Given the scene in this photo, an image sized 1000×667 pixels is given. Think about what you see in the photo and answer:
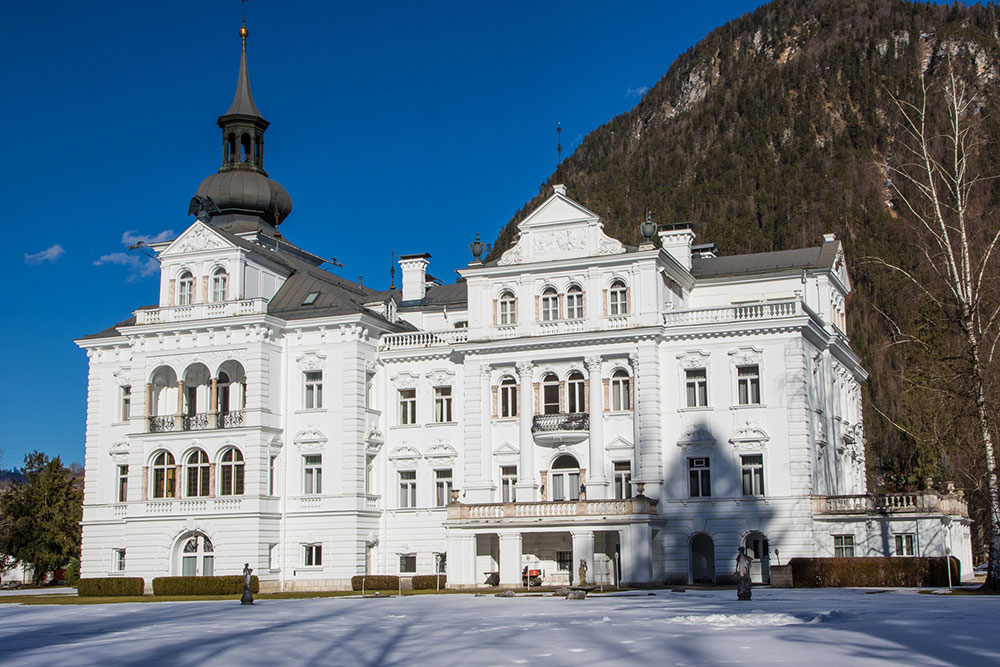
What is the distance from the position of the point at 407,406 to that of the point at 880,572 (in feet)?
80.9

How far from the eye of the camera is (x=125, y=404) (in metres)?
59.2

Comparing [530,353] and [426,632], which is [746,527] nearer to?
[530,353]

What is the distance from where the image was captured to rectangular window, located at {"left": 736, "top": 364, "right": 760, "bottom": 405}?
4928 centimetres

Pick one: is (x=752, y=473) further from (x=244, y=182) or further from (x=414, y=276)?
(x=244, y=182)

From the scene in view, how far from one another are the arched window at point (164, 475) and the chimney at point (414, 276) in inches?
611

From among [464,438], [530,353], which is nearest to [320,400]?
[464,438]

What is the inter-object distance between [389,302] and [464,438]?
949cm

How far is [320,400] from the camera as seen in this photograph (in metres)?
54.9

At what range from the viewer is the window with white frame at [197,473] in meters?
53.9

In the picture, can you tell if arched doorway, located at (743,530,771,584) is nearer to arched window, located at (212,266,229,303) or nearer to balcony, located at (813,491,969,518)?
balcony, located at (813,491,969,518)

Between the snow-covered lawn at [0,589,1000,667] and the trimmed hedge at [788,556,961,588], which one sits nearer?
the snow-covered lawn at [0,589,1000,667]

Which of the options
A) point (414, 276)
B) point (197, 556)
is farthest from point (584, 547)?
point (414, 276)

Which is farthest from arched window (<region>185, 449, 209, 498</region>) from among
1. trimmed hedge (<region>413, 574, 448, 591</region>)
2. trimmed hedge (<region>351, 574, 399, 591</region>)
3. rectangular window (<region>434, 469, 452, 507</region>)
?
trimmed hedge (<region>413, 574, 448, 591</region>)

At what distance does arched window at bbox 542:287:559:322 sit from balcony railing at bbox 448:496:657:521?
364 inches
